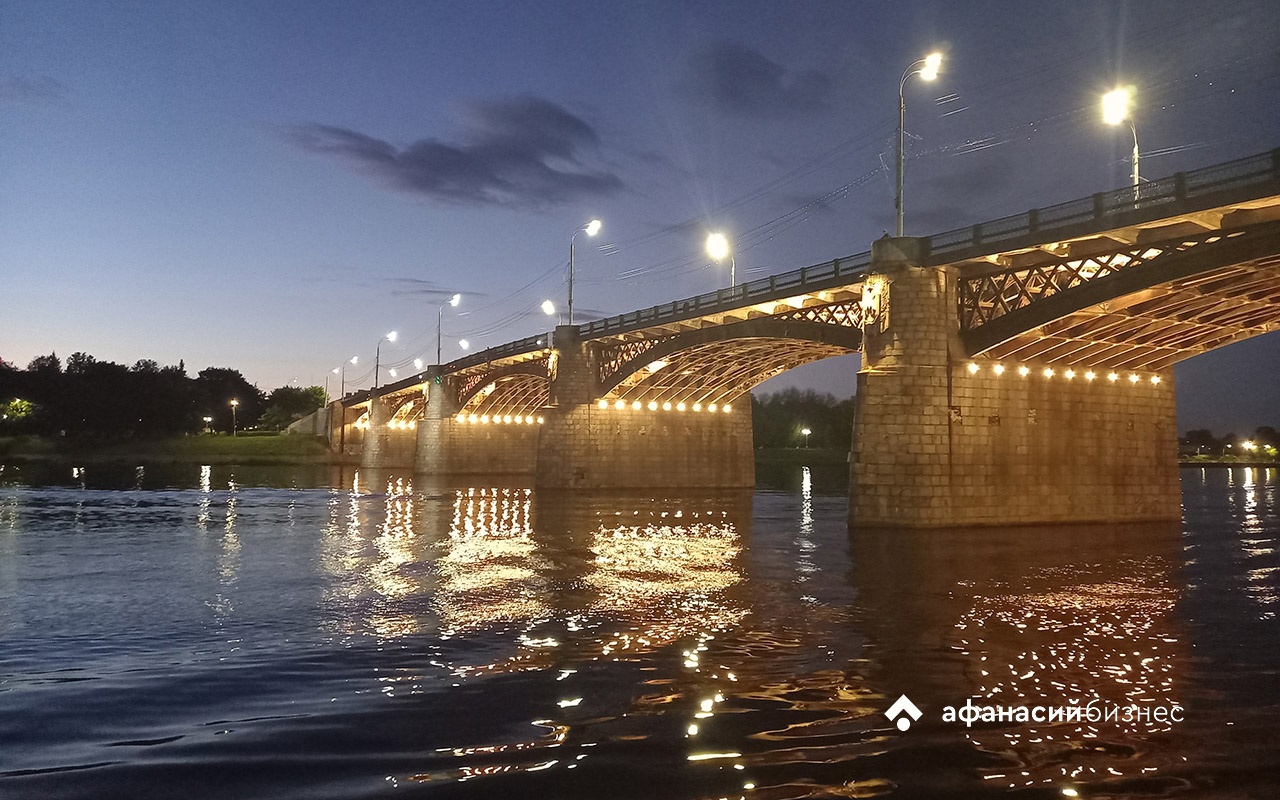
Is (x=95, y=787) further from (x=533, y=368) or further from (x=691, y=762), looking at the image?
(x=533, y=368)

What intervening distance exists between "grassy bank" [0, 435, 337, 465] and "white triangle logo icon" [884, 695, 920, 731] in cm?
11250

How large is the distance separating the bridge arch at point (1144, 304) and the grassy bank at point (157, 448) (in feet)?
319

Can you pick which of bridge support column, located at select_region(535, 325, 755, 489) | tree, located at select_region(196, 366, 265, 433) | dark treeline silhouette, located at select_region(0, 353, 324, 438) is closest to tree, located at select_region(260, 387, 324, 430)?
tree, located at select_region(196, 366, 265, 433)

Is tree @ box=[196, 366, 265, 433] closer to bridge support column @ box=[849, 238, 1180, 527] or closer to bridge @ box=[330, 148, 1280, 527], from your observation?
bridge @ box=[330, 148, 1280, 527]

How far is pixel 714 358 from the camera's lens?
5391 cm

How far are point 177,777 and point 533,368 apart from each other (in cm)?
5949

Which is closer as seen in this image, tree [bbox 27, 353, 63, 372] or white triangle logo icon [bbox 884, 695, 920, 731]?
white triangle logo icon [bbox 884, 695, 920, 731]

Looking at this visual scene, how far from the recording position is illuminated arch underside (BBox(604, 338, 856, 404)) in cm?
4875

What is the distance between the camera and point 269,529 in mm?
29938

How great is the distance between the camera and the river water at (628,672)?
23.1 ft

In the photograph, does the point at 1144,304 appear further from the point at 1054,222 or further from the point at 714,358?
the point at 714,358

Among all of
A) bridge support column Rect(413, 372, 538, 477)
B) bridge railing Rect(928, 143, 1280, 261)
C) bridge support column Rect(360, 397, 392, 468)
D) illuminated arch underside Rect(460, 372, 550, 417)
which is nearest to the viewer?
bridge railing Rect(928, 143, 1280, 261)

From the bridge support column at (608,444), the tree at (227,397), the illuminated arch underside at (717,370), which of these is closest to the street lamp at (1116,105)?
the illuminated arch underside at (717,370)

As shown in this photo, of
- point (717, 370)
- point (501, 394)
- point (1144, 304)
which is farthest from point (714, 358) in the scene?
point (501, 394)
